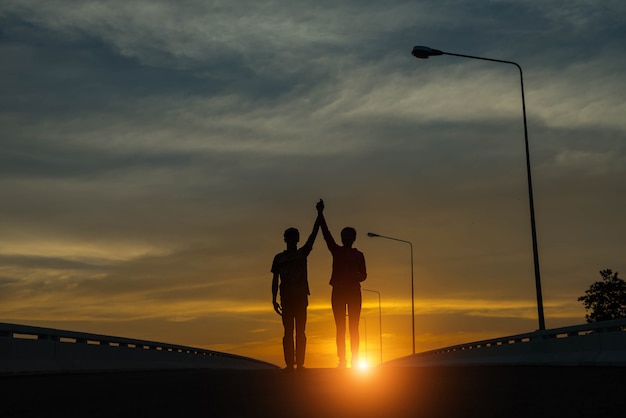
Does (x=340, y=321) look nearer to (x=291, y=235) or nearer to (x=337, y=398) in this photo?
Result: (x=291, y=235)

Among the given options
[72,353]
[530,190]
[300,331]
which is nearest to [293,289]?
[300,331]

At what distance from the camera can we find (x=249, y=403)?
9.60m

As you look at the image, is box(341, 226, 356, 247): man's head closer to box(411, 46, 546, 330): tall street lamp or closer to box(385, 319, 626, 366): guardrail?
box(385, 319, 626, 366): guardrail

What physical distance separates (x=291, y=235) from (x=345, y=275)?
151cm

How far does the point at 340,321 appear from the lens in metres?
18.2

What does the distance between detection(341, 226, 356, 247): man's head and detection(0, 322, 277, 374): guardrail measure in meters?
5.67

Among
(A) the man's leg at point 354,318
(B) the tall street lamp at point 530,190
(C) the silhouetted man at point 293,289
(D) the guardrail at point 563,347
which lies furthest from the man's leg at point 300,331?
(B) the tall street lamp at point 530,190

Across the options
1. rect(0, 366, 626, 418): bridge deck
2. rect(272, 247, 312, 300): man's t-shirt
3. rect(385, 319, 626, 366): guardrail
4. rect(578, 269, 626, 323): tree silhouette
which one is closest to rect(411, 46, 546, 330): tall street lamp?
rect(385, 319, 626, 366): guardrail

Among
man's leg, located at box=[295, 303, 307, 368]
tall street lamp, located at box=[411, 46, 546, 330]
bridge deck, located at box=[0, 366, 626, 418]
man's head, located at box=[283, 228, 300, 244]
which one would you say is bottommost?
bridge deck, located at box=[0, 366, 626, 418]

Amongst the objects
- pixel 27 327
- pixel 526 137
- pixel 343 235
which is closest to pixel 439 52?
pixel 526 137

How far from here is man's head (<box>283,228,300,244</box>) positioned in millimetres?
16453

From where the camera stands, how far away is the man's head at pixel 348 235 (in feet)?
57.0

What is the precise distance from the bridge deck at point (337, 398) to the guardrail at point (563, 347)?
5.41 metres

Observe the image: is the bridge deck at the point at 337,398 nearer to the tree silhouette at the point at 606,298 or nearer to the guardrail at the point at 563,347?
the guardrail at the point at 563,347
